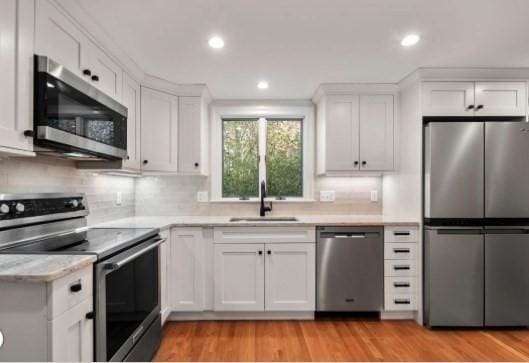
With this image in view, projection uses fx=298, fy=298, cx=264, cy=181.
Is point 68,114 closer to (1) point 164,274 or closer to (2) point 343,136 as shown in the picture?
(1) point 164,274

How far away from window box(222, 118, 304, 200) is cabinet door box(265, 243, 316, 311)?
2.92ft

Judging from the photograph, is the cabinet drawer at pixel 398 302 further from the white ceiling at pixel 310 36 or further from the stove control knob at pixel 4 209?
the stove control knob at pixel 4 209

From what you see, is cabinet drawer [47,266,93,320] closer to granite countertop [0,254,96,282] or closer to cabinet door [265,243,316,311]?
granite countertop [0,254,96,282]

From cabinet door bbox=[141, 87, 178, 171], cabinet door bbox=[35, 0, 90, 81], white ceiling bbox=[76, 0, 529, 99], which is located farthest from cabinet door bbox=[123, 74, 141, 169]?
cabinet door bbox=[35, 0, 90, 81]

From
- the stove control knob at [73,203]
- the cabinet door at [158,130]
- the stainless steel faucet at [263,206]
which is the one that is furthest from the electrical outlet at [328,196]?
the stove control knob at [73,203]

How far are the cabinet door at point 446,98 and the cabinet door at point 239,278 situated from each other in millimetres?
1935

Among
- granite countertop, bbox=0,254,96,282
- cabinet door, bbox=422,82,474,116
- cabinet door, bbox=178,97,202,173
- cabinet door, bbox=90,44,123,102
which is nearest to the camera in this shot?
granite countertop, bbox=0,254,96,282

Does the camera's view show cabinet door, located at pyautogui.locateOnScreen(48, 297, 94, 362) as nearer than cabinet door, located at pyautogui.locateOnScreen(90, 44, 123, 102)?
Yes

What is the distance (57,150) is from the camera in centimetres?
155

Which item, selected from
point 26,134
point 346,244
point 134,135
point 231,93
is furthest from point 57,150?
point 346,244

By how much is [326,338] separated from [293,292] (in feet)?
1.49

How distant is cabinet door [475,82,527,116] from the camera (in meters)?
2.61

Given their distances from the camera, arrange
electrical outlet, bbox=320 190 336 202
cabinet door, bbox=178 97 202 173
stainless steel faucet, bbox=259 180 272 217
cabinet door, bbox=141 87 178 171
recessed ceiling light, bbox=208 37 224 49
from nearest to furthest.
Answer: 1. recessed ceiling light, bbox=208 37 224 49
2. cabinet door, bbox=141 87 178 171
3. cabinet door, bbox=178 97 202 173
4. stainless steel faucet, bbox=259 180 272 217
5. electrical outlet, bbox=320 190 336 202

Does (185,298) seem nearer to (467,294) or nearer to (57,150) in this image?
(57,150)
